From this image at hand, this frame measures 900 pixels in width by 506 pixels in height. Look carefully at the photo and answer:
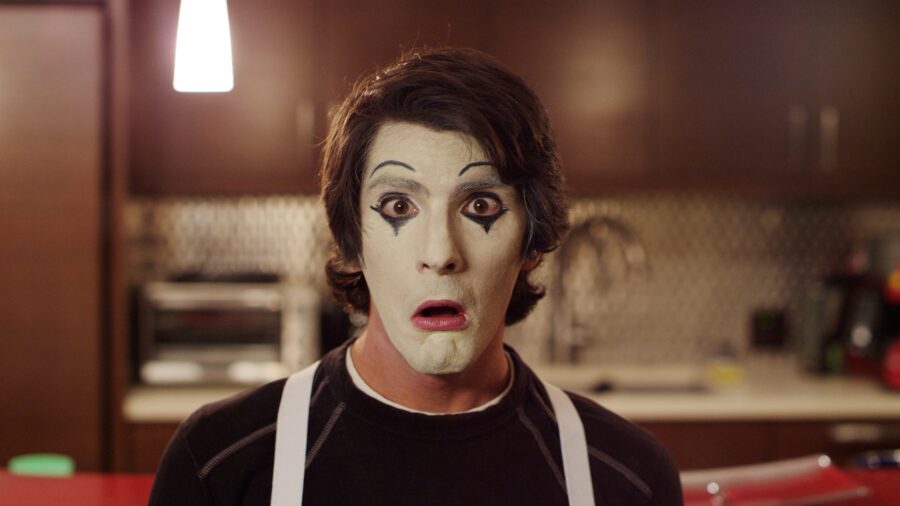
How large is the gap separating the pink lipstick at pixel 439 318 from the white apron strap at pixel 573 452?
20 centimetres

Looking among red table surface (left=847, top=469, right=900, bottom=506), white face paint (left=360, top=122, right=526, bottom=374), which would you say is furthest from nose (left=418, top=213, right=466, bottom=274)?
red table surface (left=847, top=469, right=900, bottom=506)

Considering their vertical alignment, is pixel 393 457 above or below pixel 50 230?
below

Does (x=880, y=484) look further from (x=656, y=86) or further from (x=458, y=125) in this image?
(x=656, y=86)

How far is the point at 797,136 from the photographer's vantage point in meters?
2.93

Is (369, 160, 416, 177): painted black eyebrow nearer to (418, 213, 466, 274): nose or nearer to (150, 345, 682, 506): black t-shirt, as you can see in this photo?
(418, 213, 466, 274): nose

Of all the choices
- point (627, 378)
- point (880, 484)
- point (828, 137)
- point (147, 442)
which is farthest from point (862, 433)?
point (147, 442)

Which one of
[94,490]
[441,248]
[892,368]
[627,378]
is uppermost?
[441,248]

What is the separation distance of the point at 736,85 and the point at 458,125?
2116mm

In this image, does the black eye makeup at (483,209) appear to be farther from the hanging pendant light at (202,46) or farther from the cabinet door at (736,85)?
the cabinet door at (736,85)

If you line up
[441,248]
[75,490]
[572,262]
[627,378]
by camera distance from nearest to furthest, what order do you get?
[441,248], [75,490], [627,378], [572,262]

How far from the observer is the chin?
1.02 m

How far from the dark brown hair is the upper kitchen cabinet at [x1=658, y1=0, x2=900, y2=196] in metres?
1.92

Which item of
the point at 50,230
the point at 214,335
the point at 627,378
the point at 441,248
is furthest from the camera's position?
the point at 627,378

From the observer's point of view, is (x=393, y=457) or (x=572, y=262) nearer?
(x=393, y=457)
